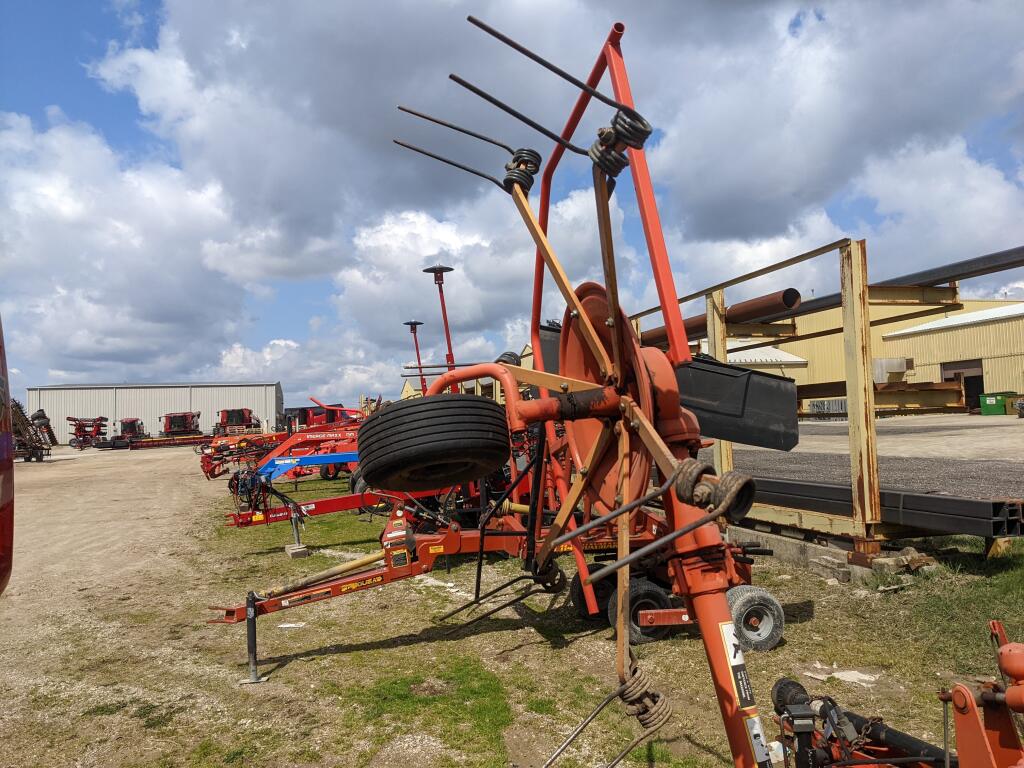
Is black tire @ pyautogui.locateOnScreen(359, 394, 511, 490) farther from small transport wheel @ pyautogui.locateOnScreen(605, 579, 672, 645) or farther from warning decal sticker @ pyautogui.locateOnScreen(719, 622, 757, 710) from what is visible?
small transport wheel @ pyautogui.locateOnScreen(605, 579, 672, 645)

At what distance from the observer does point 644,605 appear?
590cm

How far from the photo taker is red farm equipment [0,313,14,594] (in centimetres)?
194

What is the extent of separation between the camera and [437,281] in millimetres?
11508

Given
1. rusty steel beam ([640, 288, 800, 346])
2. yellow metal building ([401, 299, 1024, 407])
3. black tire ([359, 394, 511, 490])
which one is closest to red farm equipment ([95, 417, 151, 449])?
yellow metal building ([401, 299, 1024, 407])

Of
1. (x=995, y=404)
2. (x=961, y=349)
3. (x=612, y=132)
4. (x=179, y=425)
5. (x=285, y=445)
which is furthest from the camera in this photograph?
(x=179, y=425)

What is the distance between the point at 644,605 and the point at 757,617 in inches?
38.1

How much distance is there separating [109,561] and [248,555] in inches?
82.2

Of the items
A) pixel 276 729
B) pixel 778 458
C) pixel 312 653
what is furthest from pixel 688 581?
pixel 778 458

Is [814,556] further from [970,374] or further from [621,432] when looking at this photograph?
[970,374]

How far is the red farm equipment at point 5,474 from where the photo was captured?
1.94 metres

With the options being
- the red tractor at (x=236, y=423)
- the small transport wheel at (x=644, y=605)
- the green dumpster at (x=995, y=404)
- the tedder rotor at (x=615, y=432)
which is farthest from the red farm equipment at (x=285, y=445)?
the green dumpster at (x=995, y=404)

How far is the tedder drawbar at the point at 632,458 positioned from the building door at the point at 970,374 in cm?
3702

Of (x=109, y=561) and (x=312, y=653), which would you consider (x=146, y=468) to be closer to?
(x=109, y=561)

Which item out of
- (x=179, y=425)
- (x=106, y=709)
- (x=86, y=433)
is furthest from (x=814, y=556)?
(x=86, y=433)
